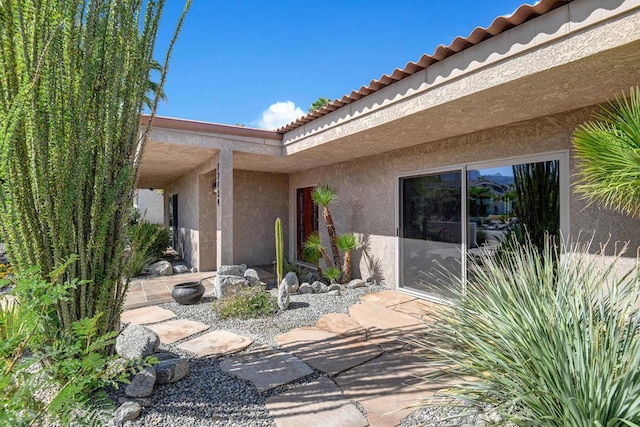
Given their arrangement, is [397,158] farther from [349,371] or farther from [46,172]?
[46,172]

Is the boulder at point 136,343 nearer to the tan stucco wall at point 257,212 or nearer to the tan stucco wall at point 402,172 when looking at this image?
the tan stucco wall at point 402,172

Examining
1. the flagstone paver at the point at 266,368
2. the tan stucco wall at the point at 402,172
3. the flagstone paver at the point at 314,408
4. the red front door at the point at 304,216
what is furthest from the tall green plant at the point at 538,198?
the red front door at the point at 304,216

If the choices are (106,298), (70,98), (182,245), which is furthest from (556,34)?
(182,245)

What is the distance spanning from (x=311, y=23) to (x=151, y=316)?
939 centimetres

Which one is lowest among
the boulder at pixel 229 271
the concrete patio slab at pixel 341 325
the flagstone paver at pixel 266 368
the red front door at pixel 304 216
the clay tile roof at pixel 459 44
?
the concrete patio slab at pixel 341 325

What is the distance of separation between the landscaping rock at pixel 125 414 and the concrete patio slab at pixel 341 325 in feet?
10.2

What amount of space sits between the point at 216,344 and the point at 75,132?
11.2 feet

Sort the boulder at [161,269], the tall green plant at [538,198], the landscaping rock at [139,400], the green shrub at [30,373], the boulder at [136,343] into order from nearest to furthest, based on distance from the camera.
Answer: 1. the green shrub at [30,373]
2. the landscaping rock at [139,400]
3. the boulder at [136,343]
4. the tall green plant at [538,198]
5. the boulder at [161,269]

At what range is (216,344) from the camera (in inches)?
190

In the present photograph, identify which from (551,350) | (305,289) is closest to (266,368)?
(551,350)

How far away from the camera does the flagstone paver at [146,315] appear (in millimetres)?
5926

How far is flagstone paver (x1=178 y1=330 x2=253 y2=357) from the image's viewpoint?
4566 mm

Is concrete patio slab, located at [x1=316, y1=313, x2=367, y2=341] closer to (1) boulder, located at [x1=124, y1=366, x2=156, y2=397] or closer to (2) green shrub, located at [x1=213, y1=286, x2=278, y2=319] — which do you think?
(2) green shrub, located at [x1=213, y1=286, x2=278, y2=319]

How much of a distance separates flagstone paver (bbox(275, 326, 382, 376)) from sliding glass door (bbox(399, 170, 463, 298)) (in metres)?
2.51
